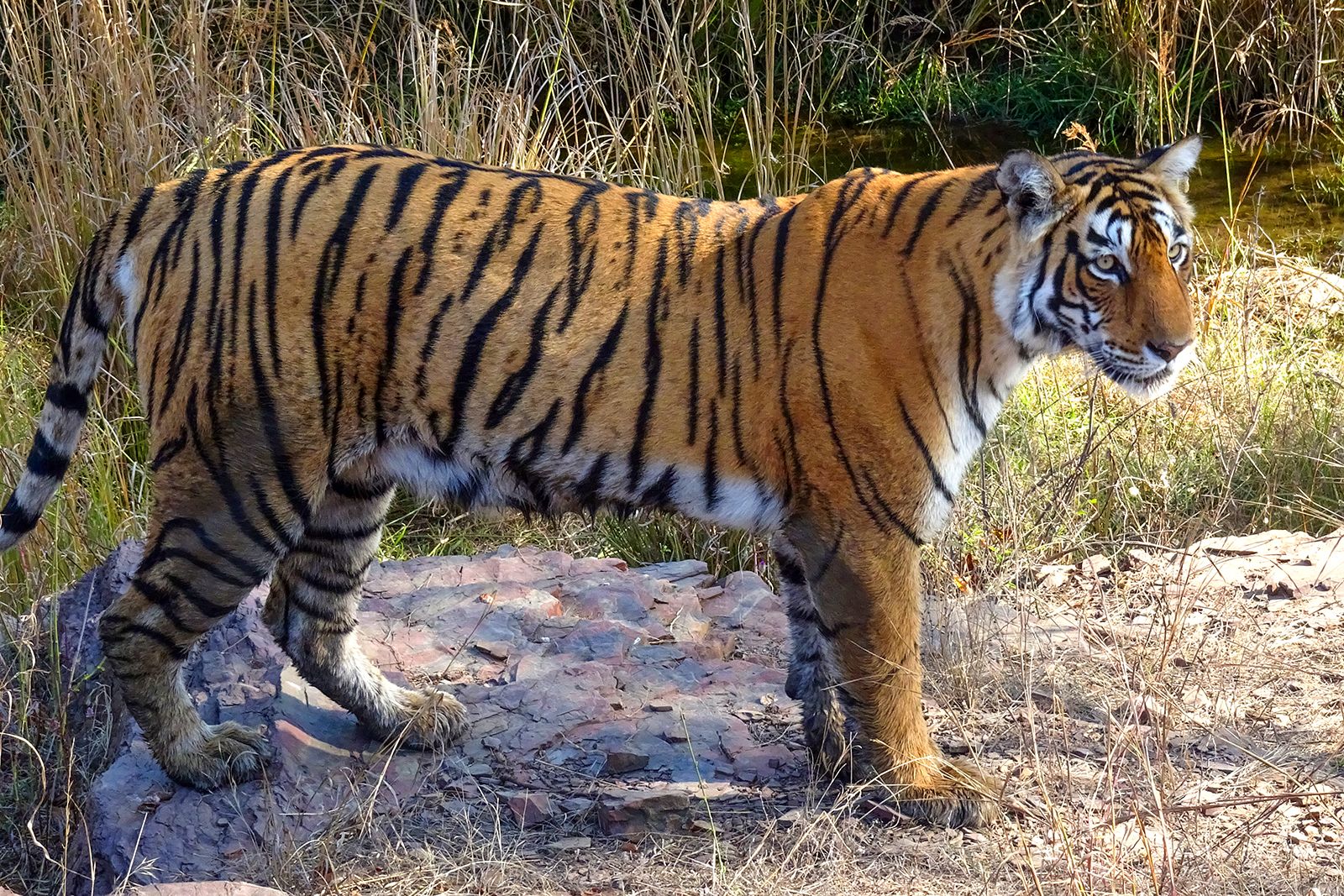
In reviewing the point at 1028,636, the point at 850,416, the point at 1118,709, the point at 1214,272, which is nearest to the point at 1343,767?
the point at 1118,709

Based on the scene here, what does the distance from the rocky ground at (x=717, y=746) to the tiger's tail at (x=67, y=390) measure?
57cm

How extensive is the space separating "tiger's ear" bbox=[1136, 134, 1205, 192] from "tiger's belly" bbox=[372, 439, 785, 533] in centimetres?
114

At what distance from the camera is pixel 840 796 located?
3.17m

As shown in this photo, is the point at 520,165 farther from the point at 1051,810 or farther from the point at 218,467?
the point at 1051,810

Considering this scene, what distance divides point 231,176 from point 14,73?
267 cm

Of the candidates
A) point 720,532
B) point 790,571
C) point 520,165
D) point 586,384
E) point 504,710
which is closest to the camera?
point 586,384

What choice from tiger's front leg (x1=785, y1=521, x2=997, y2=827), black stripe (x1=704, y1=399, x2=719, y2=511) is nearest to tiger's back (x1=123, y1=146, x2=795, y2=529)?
black stripe (x1=704, y1=399, x2=719, y2=511)

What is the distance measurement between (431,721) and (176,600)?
2.34 feet

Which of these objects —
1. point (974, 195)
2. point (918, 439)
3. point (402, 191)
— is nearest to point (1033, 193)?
point (974, 195)

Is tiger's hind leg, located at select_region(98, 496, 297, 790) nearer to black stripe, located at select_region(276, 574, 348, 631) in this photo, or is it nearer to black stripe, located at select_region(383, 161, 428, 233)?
black stripe, located at select_region(276, 574, 348, 631)

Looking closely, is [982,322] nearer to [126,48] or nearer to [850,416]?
[850,416]

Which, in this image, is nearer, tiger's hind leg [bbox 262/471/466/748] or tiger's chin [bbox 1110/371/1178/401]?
tiger's chin [bbox 1110/371/1178/401]

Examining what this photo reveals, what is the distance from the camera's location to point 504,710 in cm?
379

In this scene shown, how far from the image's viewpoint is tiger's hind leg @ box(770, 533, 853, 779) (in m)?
3.43
